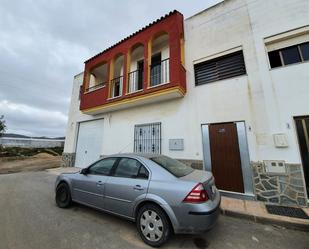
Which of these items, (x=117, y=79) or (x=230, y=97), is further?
(x=117, y=79)

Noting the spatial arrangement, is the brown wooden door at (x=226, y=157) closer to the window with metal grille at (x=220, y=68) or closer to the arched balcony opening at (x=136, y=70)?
the window with metal grille at (x=220, y=68)

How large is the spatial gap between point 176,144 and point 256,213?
3.37 meters

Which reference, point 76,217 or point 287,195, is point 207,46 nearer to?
point 287,195

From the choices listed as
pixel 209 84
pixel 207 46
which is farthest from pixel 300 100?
pixel 207 46

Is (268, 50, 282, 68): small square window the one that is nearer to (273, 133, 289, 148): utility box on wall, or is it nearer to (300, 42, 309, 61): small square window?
(300, 42, 309, 61): small square window

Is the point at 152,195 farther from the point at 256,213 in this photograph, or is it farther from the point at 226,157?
the point at 226,157

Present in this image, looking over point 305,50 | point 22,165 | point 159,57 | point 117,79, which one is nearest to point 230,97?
point 305,50

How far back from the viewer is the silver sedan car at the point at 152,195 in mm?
2502

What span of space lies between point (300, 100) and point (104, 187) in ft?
Result: 19.3

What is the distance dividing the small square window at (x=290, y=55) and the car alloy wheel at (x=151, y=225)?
6.04 metres

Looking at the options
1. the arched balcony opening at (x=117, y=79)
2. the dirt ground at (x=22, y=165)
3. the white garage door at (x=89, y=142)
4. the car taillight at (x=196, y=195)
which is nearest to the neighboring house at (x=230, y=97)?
the arched balcony opening at (x=117, y=79)

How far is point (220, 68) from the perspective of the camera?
6090 millimetres

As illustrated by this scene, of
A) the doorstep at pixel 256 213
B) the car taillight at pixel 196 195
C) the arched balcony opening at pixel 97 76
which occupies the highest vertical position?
the arched balcony opening at pixel 97 76

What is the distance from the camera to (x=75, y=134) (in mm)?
10992
